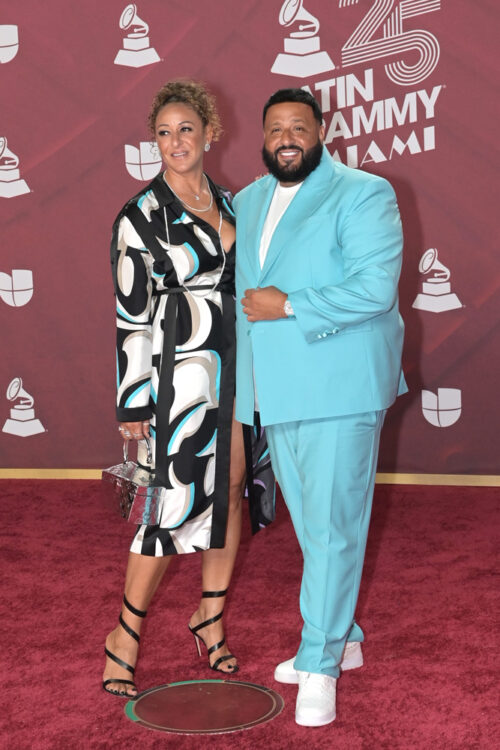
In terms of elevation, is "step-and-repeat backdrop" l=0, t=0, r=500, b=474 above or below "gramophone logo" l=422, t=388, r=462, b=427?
above

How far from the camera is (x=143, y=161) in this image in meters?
4.74

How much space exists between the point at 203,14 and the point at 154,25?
0.78 ft

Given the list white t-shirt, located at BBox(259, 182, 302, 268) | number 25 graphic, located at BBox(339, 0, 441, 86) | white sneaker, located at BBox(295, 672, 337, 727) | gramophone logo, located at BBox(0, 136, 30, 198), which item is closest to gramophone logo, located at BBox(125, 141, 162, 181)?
gramophone logo, located at BBox(0, 136, 30, 198)

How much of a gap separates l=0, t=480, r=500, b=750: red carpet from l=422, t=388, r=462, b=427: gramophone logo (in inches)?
15.7

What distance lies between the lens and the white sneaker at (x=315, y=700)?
2422 millimetres

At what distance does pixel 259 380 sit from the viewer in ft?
8.18

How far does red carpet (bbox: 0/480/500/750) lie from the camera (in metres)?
2.40

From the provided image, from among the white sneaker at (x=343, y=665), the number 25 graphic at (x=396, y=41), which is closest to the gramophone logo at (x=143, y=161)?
the number 25 graphic at (x=396, y=41)

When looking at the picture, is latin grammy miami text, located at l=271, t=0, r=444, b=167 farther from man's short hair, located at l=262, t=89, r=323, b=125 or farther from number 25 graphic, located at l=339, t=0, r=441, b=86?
man's short hair, located at l=262, t=89, r=323, b=125

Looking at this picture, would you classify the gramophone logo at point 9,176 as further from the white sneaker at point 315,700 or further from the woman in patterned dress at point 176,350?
the white sneaker at point 315,700

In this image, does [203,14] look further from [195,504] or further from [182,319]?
[195,504]

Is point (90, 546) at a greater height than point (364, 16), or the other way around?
point (364, 16)

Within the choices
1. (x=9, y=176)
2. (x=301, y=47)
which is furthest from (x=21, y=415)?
(x=301, y=47)

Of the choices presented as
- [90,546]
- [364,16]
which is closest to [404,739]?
[90,546]
